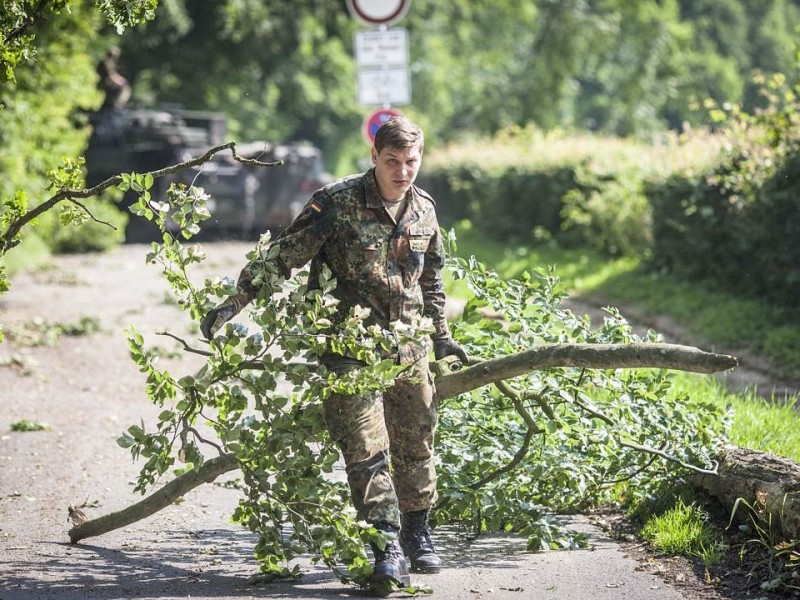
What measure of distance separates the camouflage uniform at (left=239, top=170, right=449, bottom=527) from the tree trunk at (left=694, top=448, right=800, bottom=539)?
136cm

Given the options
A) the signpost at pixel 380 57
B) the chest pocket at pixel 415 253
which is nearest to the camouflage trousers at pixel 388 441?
the chest pocket at pixel 415 253

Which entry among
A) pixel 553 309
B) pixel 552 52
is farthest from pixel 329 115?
pixel 553 309

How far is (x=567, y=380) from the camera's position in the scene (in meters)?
6.54

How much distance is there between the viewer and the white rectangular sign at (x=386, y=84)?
524 inches

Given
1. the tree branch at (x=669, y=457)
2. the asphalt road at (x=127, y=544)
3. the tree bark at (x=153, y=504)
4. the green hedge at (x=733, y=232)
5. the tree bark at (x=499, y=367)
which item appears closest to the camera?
the asphalt road at (x=127, y=544)

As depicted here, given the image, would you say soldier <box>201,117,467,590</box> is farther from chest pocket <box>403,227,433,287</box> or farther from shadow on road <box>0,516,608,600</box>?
shadow on road <box>0,516,608,600</box>

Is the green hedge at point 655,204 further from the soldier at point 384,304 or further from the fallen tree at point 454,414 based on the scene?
the soldier at point 384,304

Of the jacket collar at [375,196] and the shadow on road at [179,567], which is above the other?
the jacket collar at [375,196]

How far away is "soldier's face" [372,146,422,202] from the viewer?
18.1ft

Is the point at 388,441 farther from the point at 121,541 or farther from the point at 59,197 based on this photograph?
the point at 59,197

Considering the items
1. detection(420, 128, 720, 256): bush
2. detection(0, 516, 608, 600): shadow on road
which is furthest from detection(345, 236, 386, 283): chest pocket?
detection(420, 128, 720, 256): bush

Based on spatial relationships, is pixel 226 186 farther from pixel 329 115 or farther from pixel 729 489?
pixel 329 115

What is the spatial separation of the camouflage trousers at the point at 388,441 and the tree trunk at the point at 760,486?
136 centimetres

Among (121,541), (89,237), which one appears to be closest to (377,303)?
(121,541)
